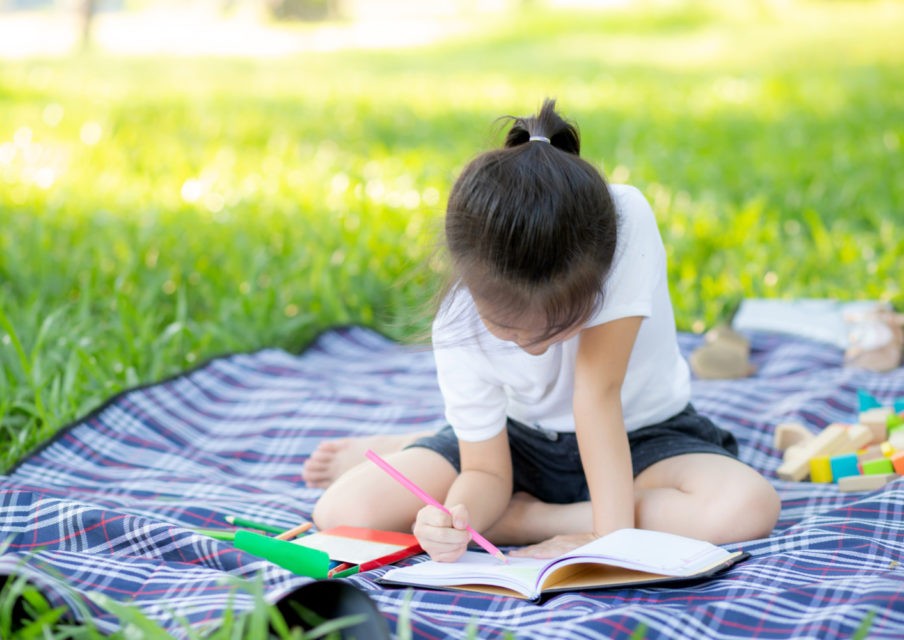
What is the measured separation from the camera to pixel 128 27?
2034 cm

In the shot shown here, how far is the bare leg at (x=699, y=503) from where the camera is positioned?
6.22ft

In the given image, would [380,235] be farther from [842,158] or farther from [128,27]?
[128,27]

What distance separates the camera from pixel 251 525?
204cm

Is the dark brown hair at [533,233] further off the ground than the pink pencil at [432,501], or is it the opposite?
the dark brown hair at [533,233]

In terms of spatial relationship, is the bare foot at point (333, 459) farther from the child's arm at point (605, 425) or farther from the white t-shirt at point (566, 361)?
the child's arm at point (605, 425)

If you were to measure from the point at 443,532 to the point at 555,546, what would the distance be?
0.76 feet

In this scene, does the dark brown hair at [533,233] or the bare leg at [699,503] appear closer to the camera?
Result: the dark brown hair at [533,233]

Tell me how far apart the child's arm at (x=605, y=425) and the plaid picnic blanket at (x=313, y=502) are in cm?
19

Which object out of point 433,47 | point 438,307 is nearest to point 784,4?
point 433,47

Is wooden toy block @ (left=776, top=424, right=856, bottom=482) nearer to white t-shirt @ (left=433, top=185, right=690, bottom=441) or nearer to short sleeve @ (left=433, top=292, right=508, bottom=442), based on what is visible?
white t-shirt @ (left=433, top=185, right=690, bottom=441)

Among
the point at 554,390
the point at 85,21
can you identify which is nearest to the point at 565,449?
the point at 554,390

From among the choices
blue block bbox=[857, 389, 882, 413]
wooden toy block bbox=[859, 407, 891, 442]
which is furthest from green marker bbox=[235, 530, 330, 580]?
blue block bbox=[857, 389, 882, 413]

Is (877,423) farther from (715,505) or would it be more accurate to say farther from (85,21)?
(85,21)

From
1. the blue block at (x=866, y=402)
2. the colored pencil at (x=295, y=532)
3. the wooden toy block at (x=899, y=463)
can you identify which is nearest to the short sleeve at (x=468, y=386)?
the colored pencil at (x=295, y=532)
